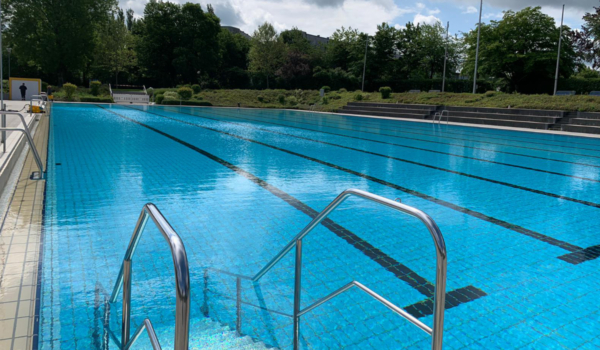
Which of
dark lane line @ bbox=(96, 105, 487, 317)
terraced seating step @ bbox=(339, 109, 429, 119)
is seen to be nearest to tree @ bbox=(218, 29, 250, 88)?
terraced seating step @ bbox=(339, 109, 429, 119)

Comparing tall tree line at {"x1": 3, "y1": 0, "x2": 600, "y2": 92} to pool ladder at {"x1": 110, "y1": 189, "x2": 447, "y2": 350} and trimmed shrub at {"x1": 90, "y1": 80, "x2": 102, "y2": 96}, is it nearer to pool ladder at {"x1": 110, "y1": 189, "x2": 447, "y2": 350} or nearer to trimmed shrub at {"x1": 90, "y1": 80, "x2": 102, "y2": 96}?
trimmed shrub at {"x1": 90, "y1": 80, "x2": 102, "y2": 96}

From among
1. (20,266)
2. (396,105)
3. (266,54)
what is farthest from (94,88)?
(20,266)

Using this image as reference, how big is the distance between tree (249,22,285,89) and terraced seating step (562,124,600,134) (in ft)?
103

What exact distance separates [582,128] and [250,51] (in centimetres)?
3573

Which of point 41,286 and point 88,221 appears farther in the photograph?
Result: point 88,221

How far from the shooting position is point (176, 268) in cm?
117

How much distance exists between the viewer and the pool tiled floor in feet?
7.36

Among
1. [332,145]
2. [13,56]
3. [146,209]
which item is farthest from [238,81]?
[146,209]

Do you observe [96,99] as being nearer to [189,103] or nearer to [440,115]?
[189,103]

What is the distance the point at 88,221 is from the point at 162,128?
10.3 m

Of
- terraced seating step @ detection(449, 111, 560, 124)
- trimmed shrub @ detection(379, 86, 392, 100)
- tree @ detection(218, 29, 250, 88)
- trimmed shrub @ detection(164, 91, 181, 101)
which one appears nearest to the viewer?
terraced seating step @ detection(449, 111, 560, 124)

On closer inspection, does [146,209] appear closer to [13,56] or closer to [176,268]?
[176,268]

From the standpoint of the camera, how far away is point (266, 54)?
45125 millimetres

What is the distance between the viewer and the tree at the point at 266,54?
44969 millimetres
